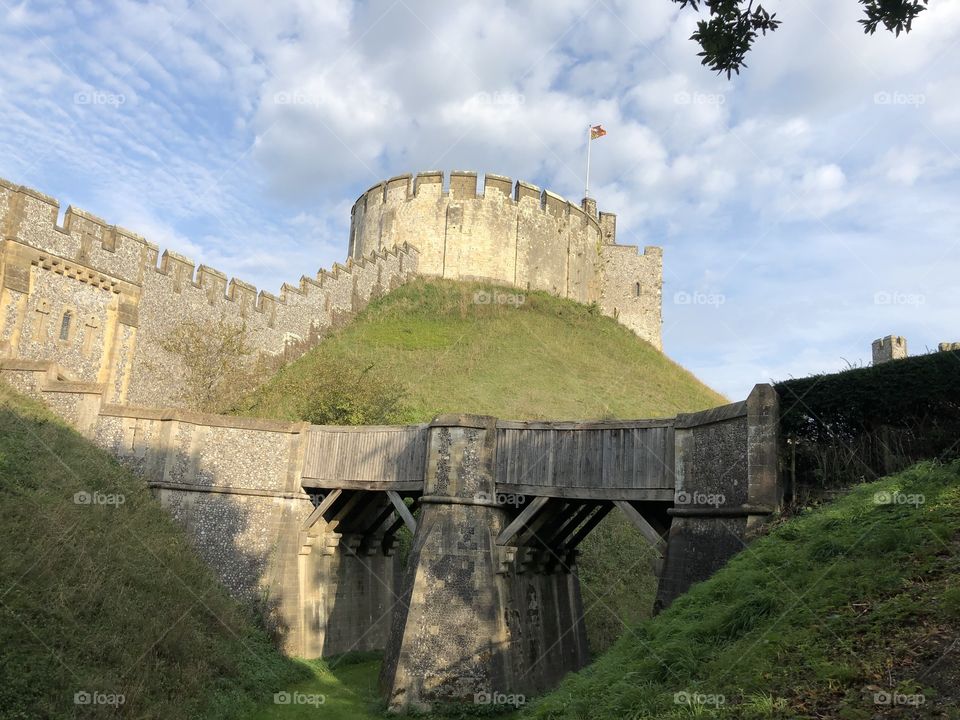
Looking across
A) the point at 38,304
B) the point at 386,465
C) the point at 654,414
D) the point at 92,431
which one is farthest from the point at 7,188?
the point at 654,414

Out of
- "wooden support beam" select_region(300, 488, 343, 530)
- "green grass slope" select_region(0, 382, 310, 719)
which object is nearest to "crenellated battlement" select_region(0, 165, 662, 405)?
"green grass slope" select_region(0, 382, 310, 719)

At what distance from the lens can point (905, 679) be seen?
645 centimetres

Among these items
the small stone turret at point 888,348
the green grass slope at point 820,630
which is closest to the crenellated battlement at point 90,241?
the green grass slope at point 820,630

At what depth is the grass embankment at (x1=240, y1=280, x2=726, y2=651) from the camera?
2119 centimetres

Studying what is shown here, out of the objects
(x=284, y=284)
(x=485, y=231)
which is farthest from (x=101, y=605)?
(x=485, y=231)

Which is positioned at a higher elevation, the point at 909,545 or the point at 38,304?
the point at 38,304

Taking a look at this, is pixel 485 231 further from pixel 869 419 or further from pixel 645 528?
pixel 869 419

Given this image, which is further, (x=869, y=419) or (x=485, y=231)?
(x=485, y=231)

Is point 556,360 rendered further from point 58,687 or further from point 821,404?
point 58,687

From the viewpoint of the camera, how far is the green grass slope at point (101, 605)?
1085 cm

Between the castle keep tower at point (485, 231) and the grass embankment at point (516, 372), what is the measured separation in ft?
4.78

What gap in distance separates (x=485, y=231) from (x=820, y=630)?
36.7 metres

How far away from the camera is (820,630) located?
25.5 ft

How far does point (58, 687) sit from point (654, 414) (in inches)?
1033
